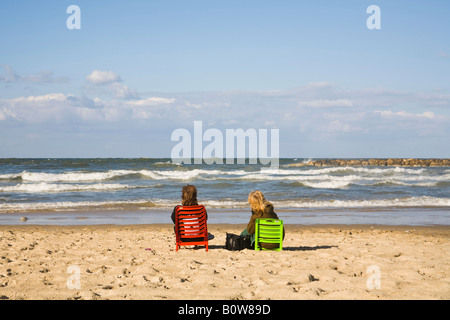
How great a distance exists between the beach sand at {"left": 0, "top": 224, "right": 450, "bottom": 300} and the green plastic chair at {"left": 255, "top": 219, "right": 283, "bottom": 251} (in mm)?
297

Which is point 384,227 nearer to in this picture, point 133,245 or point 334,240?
point 334,240

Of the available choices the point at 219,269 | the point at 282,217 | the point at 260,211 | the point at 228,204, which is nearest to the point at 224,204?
the point at 228,204

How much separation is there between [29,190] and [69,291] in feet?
72.6

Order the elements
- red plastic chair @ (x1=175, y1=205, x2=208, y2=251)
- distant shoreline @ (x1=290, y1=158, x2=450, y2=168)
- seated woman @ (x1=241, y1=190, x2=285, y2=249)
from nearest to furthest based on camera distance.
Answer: seated woman @ (x1=241, y1=190, x2=285, y2=249)
red plastic chair @ (x1=175, y1=205, x2=208, y2=251)
distant shoreline @ (x1=290, y1=158, x2=450, y2=168)

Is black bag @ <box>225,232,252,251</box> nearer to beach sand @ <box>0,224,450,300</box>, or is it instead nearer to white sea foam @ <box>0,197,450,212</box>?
beach sand @ <box>0,224,450,300</box>

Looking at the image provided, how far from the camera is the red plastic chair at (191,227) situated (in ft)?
27.1

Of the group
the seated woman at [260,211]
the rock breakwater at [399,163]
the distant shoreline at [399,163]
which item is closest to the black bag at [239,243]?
the seated woman at [260,211]

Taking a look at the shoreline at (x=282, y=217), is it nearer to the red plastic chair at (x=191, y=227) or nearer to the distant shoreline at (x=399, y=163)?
the red plastic chair at (x=191, y=227)

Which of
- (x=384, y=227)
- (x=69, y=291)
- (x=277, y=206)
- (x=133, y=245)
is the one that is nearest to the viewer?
(x=69, y=291)

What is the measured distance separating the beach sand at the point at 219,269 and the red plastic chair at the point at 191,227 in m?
0.21

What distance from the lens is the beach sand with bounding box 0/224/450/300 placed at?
513 cm

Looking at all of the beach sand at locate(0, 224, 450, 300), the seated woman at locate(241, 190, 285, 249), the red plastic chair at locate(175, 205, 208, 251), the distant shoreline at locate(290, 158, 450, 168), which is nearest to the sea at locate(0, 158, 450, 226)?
the beach sand at locate(0, 224, 450, 300)

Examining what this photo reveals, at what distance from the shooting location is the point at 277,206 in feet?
59.9

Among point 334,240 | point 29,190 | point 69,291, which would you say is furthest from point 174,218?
point 29,190
